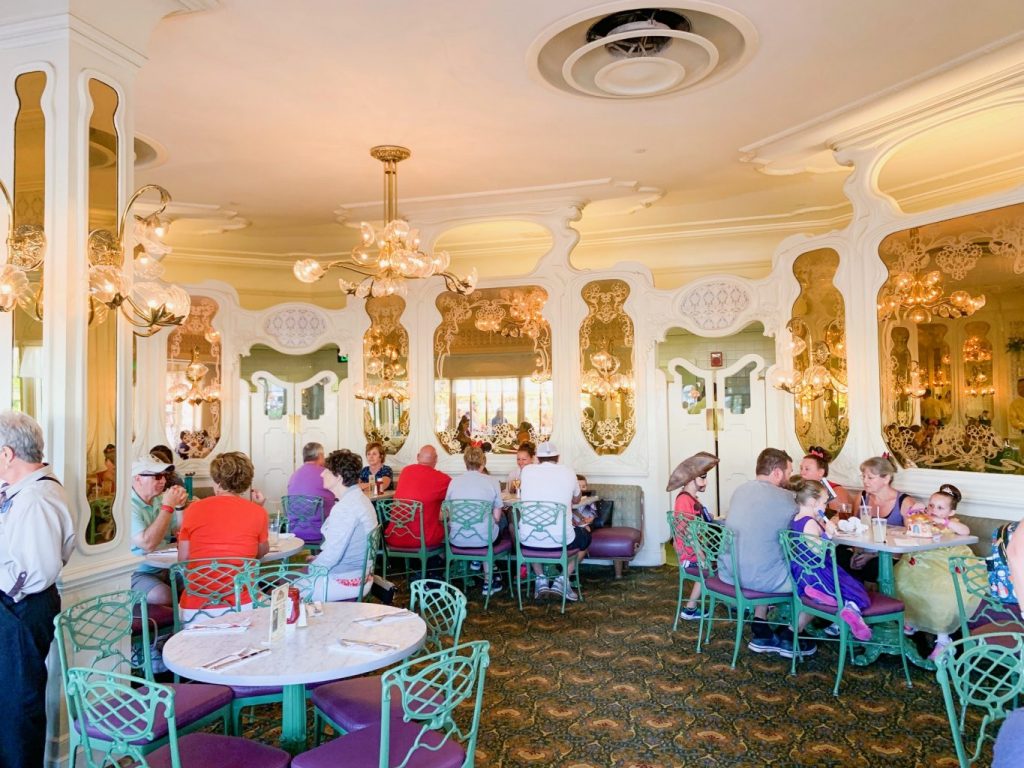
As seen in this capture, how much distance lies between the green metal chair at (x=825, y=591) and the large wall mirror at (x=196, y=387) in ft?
22.9

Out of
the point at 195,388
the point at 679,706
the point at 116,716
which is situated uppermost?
the point at 195,388

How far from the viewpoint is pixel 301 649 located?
9.74ft

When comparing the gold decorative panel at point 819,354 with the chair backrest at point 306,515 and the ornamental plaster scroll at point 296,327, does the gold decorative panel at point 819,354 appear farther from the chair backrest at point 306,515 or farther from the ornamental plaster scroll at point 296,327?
the ornamental plaster scroll at point 296,327

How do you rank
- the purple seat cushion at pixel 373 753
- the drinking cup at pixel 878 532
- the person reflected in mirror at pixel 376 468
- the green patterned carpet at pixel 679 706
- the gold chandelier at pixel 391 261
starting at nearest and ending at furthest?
the purple seat cushion at pixel 373 753
the green patterned carpet at pixel 679 706
the drinking cup at pixel 878 532
the gold chandelier at pixel 391 261
the person reflected in mirror at pixel 376 468

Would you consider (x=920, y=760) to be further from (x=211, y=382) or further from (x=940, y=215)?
(x=211, y=382)

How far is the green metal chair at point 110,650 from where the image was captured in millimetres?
2947

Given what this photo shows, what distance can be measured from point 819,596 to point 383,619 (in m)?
2.76

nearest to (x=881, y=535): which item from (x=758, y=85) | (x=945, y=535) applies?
(x=945, y=535)

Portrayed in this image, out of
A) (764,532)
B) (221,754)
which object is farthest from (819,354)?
(221,754)

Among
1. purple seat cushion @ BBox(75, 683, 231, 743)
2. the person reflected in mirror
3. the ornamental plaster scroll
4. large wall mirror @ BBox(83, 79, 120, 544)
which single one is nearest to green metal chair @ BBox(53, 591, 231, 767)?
purple seat cushion @ BBox(75, 683, 231, 743)

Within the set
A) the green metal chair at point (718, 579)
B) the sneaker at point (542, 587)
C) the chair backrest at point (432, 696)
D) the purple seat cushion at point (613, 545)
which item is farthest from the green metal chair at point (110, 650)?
the purple seat cushion at point (613, 545)

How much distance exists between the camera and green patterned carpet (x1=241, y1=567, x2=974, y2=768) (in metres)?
3.67

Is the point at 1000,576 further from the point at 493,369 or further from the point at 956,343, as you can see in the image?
the point at 493,369

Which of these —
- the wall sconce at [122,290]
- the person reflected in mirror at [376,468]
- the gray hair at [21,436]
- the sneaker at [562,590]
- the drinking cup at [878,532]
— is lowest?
the sneaker at [562,590]
